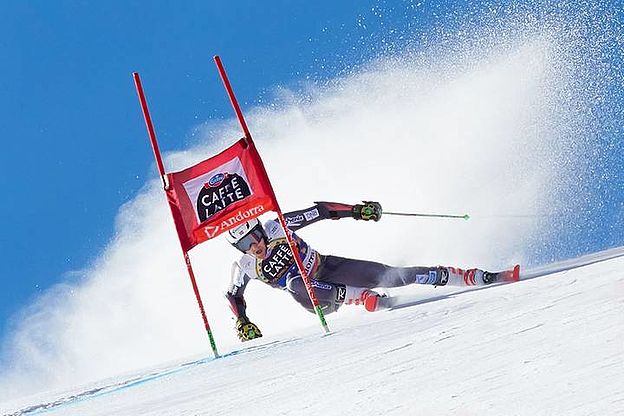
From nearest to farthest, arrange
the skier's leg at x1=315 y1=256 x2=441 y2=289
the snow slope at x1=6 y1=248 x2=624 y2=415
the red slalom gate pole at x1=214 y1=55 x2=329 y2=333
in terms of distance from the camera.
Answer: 1. the snow slope at x1=6 y1=248 x2=624 y2=415
2. the red slalom gate pole at x1=214 y1=55 x2=329 y2=333
3. the skier's leg at x1=315 y1=256 x2=441 y2=289

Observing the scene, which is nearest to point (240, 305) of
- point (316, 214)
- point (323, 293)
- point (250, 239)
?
point (250, 239)

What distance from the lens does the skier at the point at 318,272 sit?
709 centimetres

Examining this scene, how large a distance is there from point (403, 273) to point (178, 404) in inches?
167

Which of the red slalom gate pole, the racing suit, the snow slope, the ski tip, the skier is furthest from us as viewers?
the racing suit

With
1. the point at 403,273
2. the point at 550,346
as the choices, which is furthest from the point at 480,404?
the point at 403,273

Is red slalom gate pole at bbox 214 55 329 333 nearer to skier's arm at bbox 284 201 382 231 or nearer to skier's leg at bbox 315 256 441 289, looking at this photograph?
skier's arm at bbox 284 201 382 231

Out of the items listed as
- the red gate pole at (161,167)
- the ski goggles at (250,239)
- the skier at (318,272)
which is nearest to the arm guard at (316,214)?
the skier at (318,272)

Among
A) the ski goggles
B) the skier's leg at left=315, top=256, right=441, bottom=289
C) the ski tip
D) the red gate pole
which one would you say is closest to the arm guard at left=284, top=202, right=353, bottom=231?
the ski goggles

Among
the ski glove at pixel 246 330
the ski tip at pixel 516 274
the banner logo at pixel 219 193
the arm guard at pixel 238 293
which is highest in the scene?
the banner logo at pixel 219 193

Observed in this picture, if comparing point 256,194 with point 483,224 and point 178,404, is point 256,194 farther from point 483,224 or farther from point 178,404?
point 483,224

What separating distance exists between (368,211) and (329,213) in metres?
0.39

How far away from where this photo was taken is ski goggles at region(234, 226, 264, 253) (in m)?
7.15

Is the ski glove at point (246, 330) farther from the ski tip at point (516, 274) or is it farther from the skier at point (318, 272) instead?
the ski tip at point (516, 274)

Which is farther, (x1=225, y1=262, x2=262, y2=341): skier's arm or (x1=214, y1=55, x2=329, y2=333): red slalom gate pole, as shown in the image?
(x1=225, y1=262, x2=262, y2=341): skier's arm
